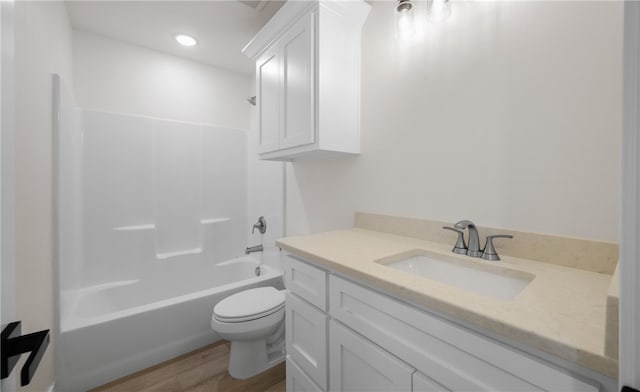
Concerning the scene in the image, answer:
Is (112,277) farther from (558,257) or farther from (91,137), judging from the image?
(558,257)

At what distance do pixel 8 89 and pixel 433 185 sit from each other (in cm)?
138

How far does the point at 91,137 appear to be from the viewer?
7.19 feet

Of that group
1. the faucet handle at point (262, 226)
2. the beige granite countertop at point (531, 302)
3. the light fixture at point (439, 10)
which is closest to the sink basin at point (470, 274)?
the beige granite countertop at point (531, 302)

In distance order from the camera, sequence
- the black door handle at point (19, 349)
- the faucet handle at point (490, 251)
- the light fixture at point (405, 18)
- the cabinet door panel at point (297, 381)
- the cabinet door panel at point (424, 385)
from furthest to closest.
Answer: the light fixture at point (405, 18) → the cabinet door panel at point (297, 381) → the faucet handle at point (490, 251) → the cabinet door panel at point (424, 385) → the black door handle at point (19, 349)

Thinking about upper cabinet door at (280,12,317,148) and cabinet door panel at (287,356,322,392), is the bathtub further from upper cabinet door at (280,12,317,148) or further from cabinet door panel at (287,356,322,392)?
upper cabinet door at (280,12,317,148)

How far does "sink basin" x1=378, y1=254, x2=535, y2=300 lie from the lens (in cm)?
89

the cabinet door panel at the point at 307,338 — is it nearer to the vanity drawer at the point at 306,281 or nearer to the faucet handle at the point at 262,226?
the vanity drawer at the point at 306,281

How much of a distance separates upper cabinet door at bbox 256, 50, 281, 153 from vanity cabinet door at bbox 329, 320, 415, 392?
1.23 meters

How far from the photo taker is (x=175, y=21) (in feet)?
7.12

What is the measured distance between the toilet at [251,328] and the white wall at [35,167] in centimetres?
83

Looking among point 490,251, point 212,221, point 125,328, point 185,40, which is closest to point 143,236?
point 212,221

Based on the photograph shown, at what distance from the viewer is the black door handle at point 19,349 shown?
1.28 feet

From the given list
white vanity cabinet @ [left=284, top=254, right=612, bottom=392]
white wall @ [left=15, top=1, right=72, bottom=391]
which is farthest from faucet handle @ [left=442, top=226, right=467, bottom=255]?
white wall @ [left=15, top=1, right=72, bottom=391]

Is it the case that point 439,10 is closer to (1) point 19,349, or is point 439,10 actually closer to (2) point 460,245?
(2) point 460,245
